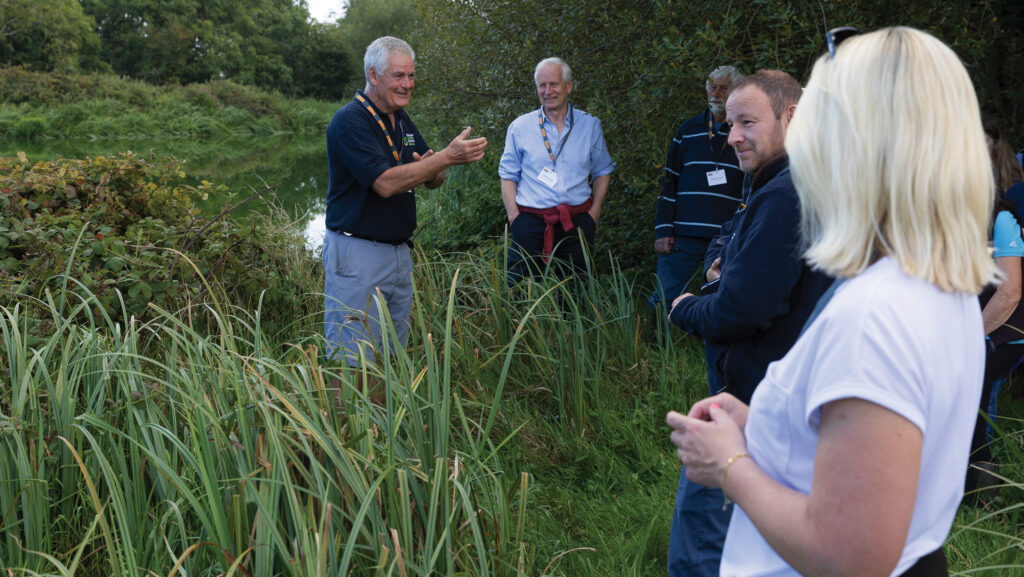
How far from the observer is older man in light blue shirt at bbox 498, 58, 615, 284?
4.84m

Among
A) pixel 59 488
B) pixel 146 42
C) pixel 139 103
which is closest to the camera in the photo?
pixel 59 488

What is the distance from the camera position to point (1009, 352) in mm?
3102

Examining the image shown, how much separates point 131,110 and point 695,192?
32.5 meters

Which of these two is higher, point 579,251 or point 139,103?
point 139,103

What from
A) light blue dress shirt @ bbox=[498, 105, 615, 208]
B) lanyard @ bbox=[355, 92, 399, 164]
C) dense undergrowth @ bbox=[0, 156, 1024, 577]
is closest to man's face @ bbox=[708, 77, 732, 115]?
light blue dress shirt @ bbox=[498, 105, 615, 208]

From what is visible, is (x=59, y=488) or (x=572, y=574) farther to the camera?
(x=572, y=574)

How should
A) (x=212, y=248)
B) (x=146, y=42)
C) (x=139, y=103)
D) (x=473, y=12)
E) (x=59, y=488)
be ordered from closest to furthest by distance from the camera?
(x=59, y=488)
(x=212, y=248)
(x=473, y=12)
(x=139, y=103)
(x=146, y=42)

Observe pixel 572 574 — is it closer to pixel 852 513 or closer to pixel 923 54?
pixel 852 513

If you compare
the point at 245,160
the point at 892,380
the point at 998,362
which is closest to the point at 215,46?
the point at 245,160

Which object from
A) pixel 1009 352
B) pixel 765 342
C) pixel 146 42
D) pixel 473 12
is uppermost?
pixel 146 42

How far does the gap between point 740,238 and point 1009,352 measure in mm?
1580

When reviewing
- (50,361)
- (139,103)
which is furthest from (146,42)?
(50,361)

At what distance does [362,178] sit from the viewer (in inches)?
152

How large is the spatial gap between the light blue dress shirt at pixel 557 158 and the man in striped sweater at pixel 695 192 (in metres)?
0.46
